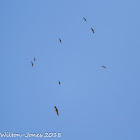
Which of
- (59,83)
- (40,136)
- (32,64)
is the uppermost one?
(32,64)

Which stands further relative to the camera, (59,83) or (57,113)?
(57,113)

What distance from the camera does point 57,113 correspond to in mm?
23609

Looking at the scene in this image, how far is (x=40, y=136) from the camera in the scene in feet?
67.8

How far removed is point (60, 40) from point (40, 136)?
33.2 ft

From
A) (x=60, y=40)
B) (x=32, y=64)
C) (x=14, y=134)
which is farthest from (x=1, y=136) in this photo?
(x=60, y=40)

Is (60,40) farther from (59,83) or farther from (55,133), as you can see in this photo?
(55,133)

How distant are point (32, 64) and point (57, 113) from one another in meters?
6.54

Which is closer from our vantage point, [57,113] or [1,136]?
[1,136]

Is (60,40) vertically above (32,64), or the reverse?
(60,40)

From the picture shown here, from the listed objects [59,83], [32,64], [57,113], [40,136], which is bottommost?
[40,136]

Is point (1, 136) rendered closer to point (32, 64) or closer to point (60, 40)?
point (32, 64)

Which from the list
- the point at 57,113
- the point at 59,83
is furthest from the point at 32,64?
the point at 57,113

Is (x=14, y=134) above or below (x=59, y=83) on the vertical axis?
below

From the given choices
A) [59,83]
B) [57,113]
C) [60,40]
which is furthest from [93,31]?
[57,113]
